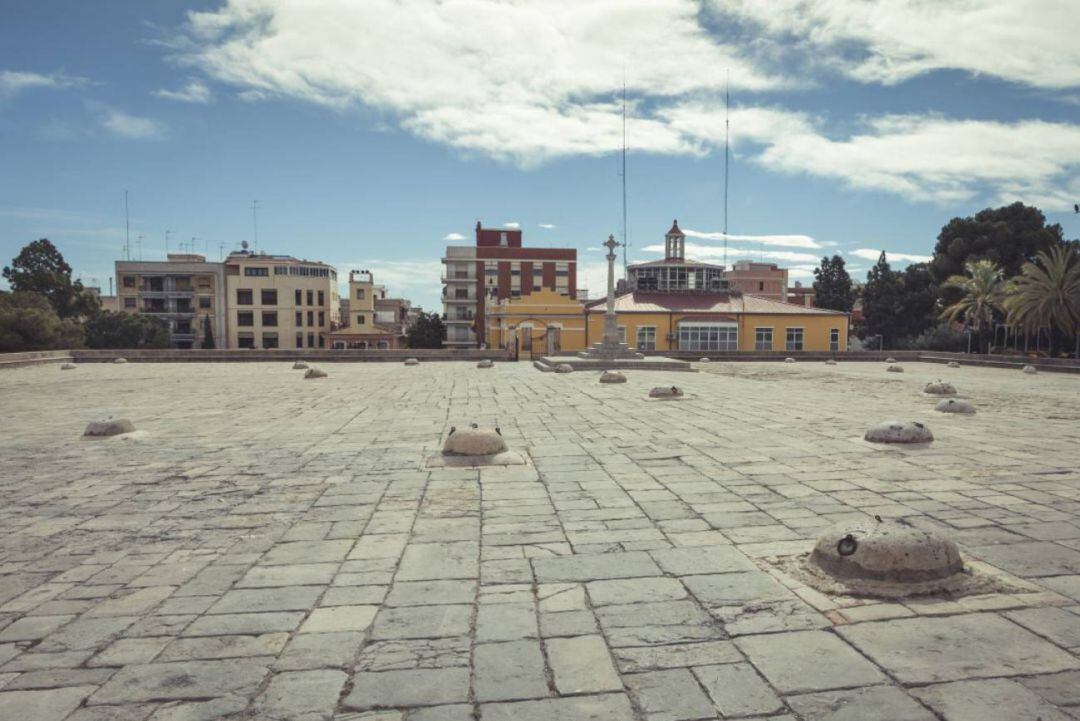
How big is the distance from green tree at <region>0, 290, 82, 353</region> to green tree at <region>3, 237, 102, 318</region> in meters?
8.18

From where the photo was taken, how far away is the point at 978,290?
35.9m

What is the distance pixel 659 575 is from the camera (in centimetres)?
365

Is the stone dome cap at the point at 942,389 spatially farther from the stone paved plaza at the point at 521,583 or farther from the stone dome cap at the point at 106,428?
the stone dome cap at the point at 106,428

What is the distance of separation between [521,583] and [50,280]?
5119 centimetres

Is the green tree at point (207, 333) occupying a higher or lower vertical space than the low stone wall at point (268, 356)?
higher

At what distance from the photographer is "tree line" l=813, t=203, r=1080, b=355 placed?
96.7 ft

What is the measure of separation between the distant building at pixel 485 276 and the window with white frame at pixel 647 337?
2101 centimetres

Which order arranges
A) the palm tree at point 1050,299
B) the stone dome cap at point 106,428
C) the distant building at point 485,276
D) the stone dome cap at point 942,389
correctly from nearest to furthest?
the stone dome cap at point 106,428, the stone dome cap at point 942,389, the palm tree at point 1050,299, the distant building at point 485,276

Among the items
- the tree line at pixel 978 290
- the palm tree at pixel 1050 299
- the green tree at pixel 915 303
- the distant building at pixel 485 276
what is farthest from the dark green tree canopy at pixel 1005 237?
the distant building at pixel 485 276

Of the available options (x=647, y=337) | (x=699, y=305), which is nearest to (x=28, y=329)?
(x=647, y=337)

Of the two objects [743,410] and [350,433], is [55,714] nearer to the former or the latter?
[350,433]

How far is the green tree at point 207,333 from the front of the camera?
5628 centimetres

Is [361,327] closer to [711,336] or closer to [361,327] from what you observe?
[361,327]

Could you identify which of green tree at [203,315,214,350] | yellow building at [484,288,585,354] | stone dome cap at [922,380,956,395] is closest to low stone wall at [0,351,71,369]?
yellow building at [484,288,585,354]
